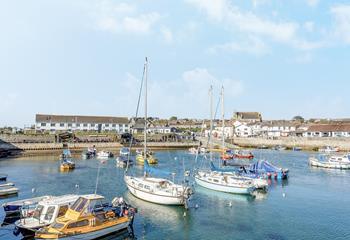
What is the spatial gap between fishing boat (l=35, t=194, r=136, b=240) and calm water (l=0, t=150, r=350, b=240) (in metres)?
1.87

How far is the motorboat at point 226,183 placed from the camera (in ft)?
131

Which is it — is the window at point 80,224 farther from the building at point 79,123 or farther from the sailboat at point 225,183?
the building at point 79,123

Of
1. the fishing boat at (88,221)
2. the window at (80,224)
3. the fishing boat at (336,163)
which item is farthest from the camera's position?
the fishing boat at (336,163)

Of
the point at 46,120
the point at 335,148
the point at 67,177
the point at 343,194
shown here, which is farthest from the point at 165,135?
the point at 343,194

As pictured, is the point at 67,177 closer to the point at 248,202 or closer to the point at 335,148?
the point at 248,202

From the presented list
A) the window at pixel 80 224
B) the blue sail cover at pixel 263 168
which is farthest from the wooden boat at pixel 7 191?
the blue sail cover at pixel 263 168

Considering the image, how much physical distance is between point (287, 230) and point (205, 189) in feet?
55.4

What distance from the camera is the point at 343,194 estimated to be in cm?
4197

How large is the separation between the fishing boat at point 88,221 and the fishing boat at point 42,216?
1.02 meters

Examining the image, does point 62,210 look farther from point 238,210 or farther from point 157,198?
point 238,210

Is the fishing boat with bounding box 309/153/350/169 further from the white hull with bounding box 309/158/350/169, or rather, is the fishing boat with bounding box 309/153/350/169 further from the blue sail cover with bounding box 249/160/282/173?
the blue sail cover with bounding box 249/160/282/173

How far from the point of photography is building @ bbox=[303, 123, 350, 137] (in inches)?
4924

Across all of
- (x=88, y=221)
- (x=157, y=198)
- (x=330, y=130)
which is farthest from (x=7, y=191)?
(x=330, y=130)

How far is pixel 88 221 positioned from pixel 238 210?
16.2 meters
